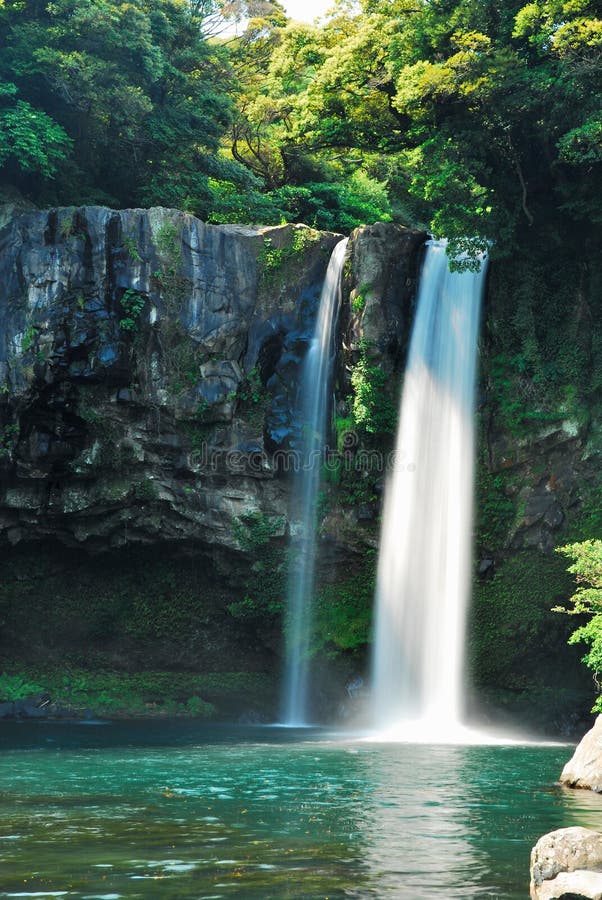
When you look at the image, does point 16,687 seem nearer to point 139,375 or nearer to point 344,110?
point 139,375

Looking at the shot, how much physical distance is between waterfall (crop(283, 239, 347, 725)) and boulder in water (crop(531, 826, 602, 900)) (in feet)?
57.1

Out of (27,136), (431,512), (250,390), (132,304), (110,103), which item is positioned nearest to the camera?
(27,136)

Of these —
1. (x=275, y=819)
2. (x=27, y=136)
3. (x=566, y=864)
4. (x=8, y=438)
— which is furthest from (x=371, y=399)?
(x=566, y=864)

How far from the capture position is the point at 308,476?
25.4 metres

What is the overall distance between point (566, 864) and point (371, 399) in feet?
55.9

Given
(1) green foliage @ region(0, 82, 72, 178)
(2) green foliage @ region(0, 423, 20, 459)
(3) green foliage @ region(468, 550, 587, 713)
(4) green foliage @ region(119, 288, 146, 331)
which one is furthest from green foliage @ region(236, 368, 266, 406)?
(3) green foliage @ region(468, 550, 587, 713)

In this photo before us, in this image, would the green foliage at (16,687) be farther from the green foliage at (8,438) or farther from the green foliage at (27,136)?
the green foliage at (27,136)

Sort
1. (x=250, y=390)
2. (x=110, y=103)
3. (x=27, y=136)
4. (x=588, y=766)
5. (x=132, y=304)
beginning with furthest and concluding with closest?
(x=110, y=103) → (x=250, y=390) → (x=132, y=304) → (x=27, y=136) → (x=588, y=766)

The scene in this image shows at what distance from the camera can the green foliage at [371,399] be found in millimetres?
24297

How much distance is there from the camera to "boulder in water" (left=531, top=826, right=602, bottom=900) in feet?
24.8

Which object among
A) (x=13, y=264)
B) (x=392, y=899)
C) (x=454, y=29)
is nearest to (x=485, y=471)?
(x=454, y=29)

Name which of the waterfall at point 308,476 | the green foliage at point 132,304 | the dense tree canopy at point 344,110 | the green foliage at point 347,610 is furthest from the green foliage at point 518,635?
the green foliage at point 132,304

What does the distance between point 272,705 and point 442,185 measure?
13492mm

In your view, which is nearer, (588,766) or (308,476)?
(588,766)
